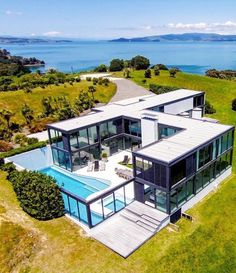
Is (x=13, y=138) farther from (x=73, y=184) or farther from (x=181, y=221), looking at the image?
(x=181, y=221)

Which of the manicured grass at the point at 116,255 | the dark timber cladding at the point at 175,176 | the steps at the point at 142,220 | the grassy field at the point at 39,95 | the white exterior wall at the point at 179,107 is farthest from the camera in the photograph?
the grassy field at the point at 39,95

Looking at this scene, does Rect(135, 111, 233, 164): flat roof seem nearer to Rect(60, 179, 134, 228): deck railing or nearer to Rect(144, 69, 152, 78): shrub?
Rect(60, 179, 134, 228): deck railing

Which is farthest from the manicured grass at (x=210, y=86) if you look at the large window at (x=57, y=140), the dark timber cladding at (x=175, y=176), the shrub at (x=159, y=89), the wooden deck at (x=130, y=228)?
the wooden deck at (x=130, y=228)

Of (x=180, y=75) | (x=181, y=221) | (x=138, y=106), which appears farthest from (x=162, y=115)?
(x=180, y=75)

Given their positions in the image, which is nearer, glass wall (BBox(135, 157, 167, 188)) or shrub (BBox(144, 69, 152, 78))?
glass wall (BBox(135, 157, 167, 188))

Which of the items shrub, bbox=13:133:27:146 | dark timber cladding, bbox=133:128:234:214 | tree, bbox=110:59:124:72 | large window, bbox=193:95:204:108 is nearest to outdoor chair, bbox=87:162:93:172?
A: dark timber cladding, bbox=133:128:234:214

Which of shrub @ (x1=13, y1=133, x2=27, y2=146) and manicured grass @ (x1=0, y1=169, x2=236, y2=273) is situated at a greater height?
shrub @ (x1=13, y1=133, x2=27, y2=146)

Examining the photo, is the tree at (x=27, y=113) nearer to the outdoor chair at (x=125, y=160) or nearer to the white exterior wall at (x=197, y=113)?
the outdoor chair at (x=125, y=160)
